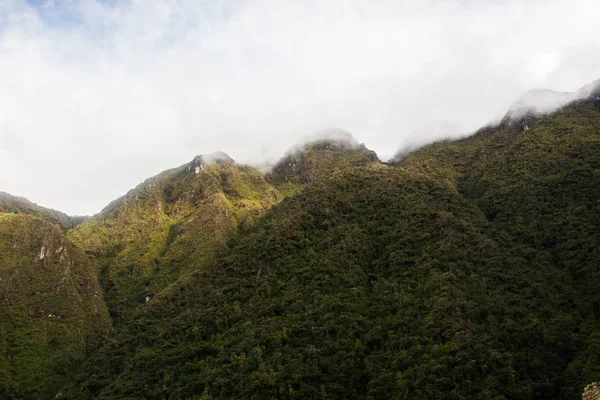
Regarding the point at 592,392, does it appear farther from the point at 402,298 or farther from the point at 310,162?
the point at 310,162

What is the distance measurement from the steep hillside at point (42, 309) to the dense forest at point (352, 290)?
40 cm

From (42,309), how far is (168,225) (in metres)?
53.4

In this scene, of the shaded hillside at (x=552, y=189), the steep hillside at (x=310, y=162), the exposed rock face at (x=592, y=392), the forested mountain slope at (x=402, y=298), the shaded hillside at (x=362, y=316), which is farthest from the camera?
the steep hillside at (x=310, y=162)

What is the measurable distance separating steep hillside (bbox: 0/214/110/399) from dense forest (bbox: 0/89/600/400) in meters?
0.40

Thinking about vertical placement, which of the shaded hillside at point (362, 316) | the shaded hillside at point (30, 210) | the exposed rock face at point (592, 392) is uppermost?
the shaded hillside at point (30, 210)

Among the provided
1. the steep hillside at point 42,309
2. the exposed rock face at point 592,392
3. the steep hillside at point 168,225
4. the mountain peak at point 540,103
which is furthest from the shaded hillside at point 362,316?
the mountain peak at point 540,103

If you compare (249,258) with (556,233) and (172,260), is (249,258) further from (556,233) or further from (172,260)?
(556,233)

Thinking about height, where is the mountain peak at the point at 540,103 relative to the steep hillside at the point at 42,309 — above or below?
above

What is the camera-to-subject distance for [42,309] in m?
103

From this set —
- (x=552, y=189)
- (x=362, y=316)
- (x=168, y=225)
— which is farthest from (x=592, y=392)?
(x=168, y=225)

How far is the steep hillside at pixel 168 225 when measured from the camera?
397 ft

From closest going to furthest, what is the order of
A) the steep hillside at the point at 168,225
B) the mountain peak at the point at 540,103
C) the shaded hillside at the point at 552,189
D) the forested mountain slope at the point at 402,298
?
the forested mountain slope at the point at 402,298, the shaded hillside at the point at 552,189, the steep hillside at the point at 168,225, the mountain peak at the point at 540,103

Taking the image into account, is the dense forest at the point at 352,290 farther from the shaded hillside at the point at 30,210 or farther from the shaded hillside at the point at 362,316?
the shaded hillside at the point at 30,210

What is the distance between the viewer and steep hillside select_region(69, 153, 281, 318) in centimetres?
12106
